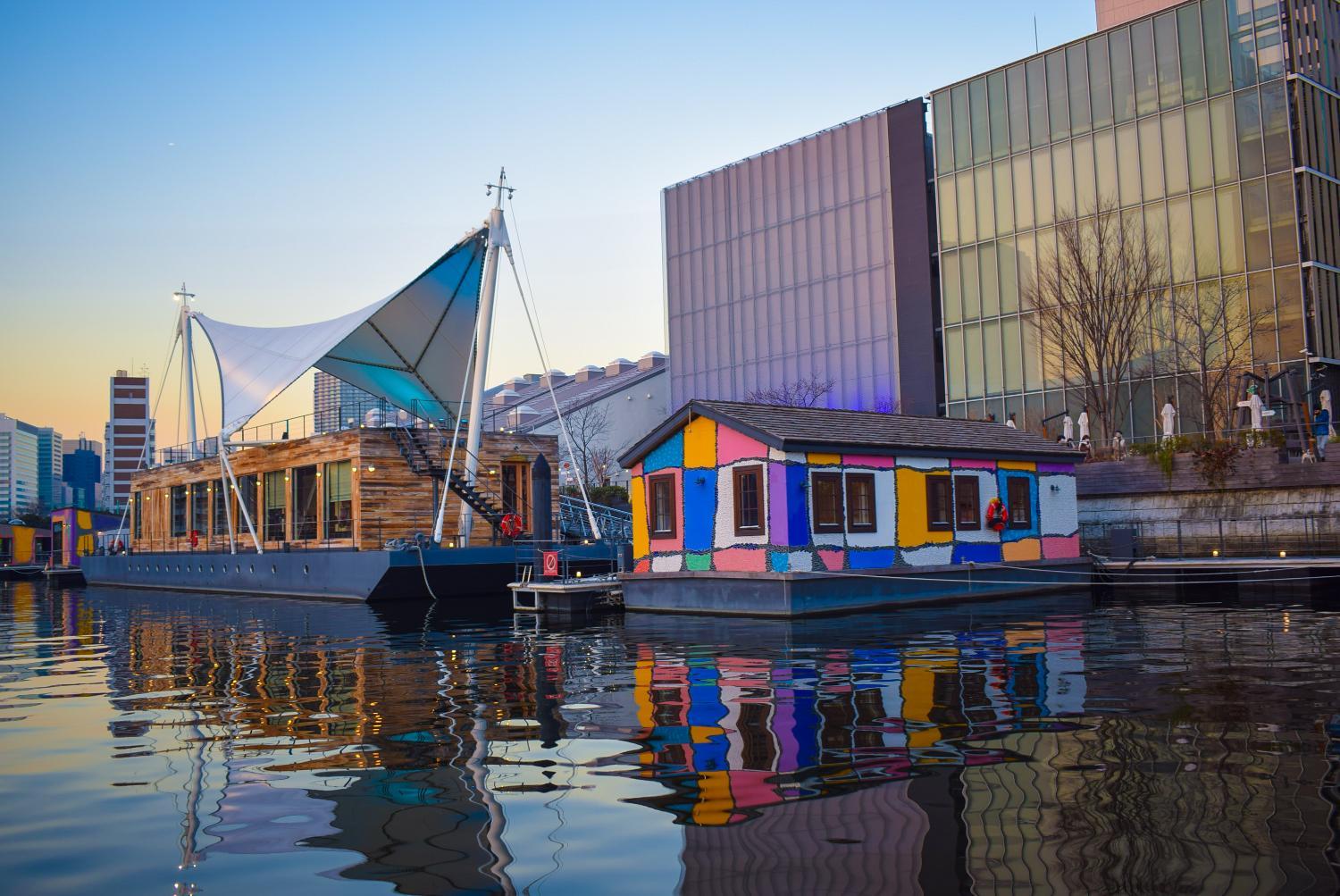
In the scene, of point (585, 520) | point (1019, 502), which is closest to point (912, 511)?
point (1019, 502)

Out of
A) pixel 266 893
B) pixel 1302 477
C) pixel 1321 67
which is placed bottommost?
pixel 266 893

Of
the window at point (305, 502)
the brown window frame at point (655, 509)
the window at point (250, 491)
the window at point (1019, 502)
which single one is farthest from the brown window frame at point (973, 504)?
the window at point (250, 491)

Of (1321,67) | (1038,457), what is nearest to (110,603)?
(1038,457)

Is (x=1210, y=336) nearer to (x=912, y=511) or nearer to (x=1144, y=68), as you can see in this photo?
(x=1144, y=68)

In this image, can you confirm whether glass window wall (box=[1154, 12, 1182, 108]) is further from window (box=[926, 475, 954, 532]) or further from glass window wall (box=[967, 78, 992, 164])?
window (box=[926, 475, 954, 532])

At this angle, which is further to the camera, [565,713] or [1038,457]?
[1038,457]

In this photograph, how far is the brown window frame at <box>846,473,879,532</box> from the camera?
2477 cm

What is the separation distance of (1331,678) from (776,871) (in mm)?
8990

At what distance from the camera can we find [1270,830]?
6207mm

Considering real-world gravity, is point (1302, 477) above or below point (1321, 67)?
below

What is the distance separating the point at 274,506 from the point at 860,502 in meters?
25.4

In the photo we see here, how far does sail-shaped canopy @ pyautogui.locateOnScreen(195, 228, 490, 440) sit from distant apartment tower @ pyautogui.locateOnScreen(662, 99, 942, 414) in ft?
91.7

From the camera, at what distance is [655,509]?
26781mm

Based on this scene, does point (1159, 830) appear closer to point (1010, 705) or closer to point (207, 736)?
point (1010, 705)
